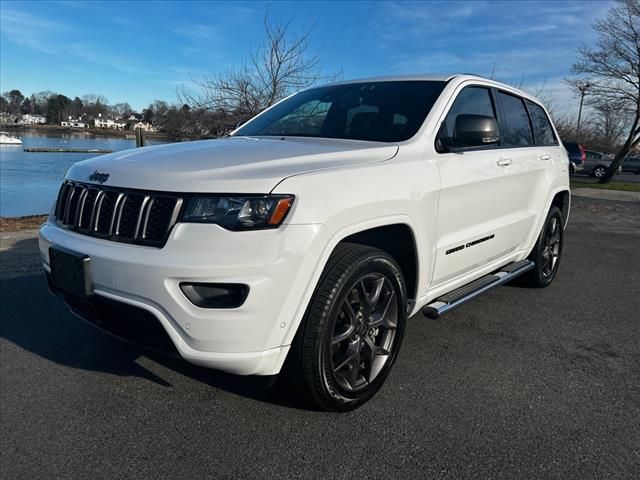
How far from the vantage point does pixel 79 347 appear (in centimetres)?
349

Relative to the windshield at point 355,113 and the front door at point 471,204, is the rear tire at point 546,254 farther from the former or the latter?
the windshield at point 355,113

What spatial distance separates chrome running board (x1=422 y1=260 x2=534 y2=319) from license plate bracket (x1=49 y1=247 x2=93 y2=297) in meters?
1.89

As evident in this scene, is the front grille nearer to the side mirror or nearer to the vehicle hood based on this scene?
the vehicle hood

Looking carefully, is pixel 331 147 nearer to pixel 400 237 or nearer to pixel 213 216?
pixel 400 237

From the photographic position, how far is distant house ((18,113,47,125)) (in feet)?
344

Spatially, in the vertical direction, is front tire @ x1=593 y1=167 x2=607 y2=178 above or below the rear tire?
below

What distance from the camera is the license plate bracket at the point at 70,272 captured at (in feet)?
7.71

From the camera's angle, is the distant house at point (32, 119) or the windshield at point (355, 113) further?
the distant house at point (32, 119)

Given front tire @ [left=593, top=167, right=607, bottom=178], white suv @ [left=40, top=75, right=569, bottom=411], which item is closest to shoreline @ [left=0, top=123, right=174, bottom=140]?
front tire @ [left=593, top=167, right=607, bottom=178]

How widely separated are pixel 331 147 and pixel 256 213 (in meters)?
0.86

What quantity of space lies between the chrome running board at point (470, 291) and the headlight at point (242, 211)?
1330 millimetres

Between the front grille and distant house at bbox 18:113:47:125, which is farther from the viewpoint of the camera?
distant house at bbox 18:113:47:125

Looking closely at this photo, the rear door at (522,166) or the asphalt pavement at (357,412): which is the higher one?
the rear door at (522,166)

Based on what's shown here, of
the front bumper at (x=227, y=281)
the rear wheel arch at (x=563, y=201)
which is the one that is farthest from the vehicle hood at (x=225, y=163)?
the rear wheel arch at (x=563, y=201)
